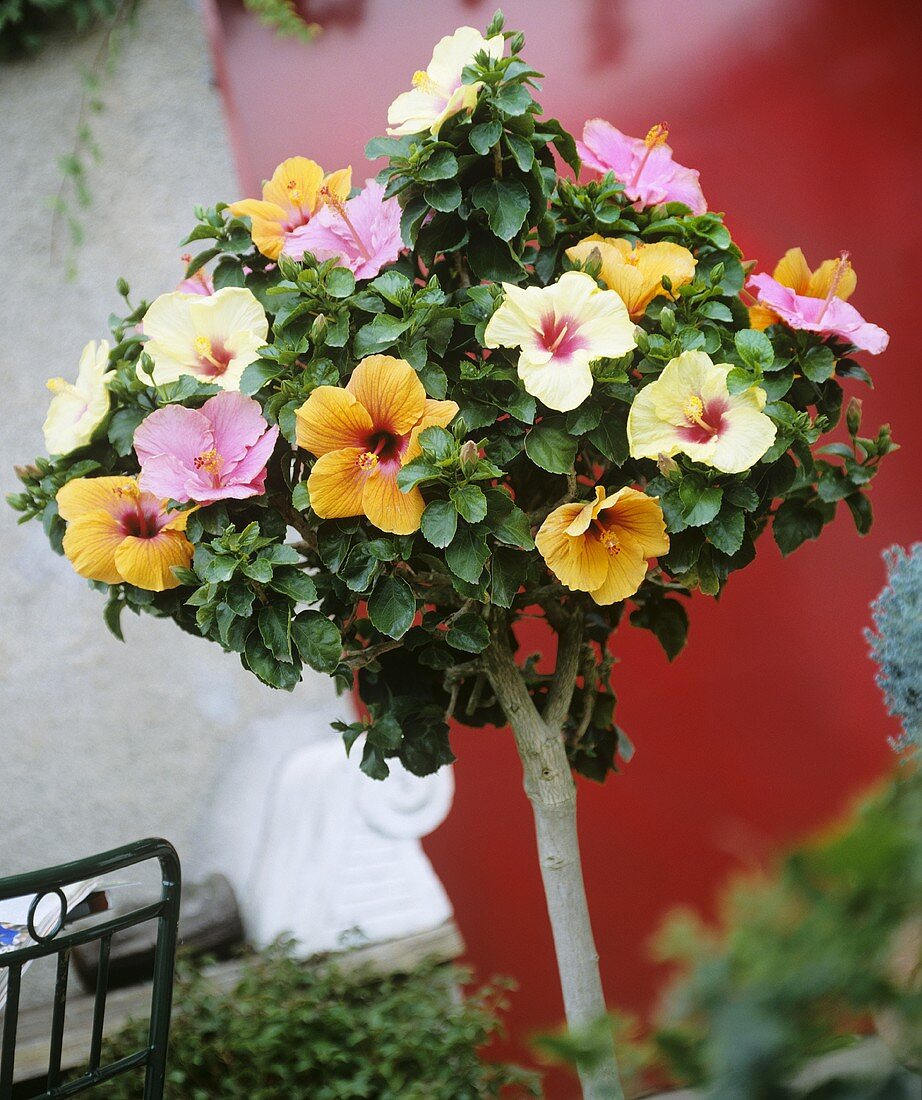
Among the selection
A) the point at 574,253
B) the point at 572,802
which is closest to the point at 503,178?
the point at 574,253

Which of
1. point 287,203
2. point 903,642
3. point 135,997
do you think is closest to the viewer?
point 287,203

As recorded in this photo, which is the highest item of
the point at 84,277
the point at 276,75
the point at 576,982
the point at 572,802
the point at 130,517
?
the point at 276,75

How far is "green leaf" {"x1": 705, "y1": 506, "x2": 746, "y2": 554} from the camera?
1.02m

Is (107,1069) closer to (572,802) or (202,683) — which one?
(572,802)

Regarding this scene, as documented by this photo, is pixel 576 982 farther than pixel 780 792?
No

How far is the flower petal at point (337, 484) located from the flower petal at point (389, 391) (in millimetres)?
38

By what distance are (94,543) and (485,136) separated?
543 mm

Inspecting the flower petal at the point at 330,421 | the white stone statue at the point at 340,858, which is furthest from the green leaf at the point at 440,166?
the white stone statue at the point at 340,858

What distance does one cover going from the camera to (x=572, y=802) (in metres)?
1.23

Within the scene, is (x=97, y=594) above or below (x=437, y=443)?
above

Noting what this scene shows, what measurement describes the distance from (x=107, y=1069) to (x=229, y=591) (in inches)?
21.6

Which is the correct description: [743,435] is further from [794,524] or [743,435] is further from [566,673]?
[566,673]

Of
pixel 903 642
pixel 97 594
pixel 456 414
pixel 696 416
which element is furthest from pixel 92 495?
pixel 97 594

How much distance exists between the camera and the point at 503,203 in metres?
1.02
